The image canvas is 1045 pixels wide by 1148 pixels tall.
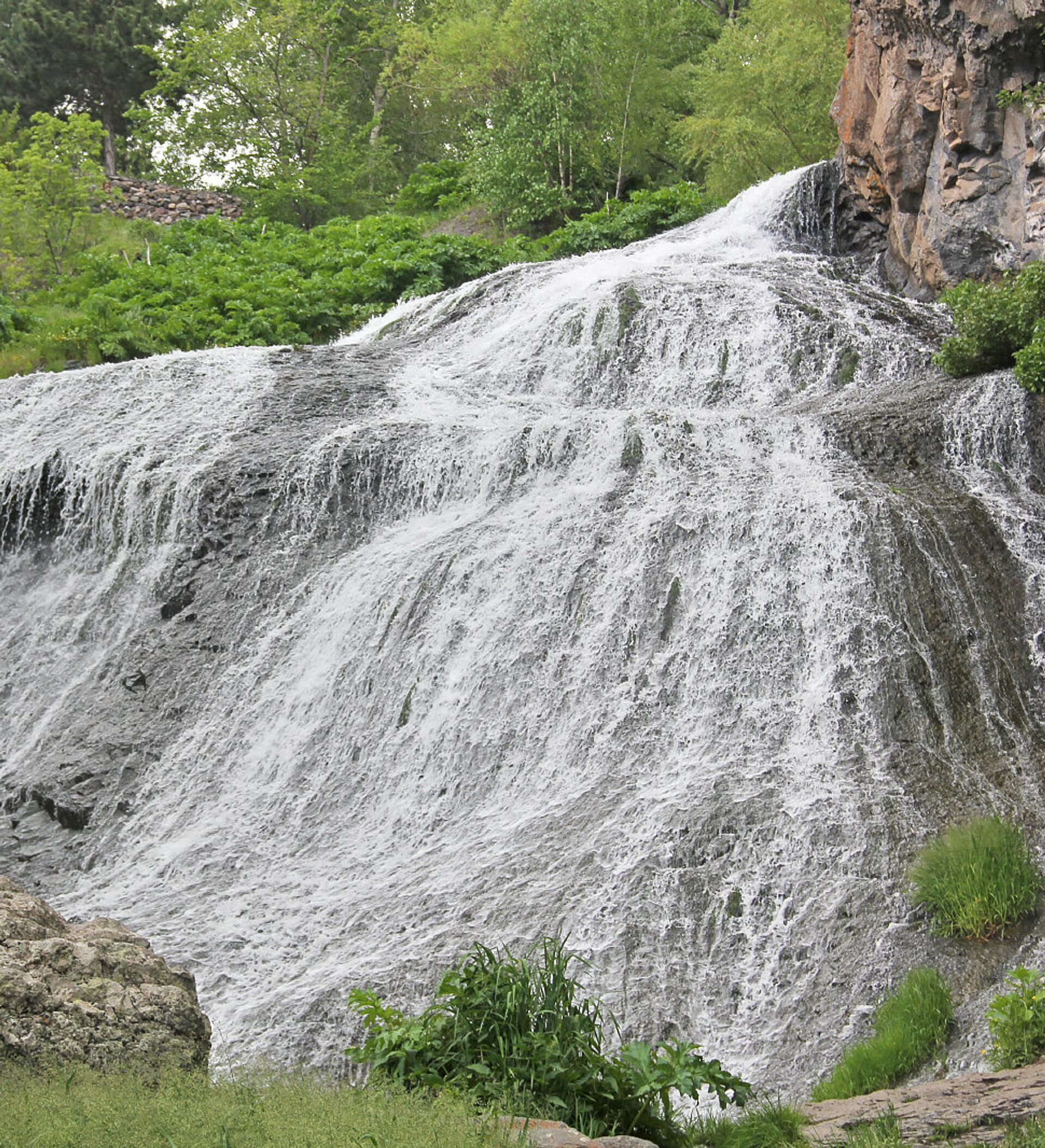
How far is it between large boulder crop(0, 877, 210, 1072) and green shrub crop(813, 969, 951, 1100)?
3.05 metres

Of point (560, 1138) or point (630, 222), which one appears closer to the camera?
point (560, 1138)

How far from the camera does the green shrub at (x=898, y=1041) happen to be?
5672mm

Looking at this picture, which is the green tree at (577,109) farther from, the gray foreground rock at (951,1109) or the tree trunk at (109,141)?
the gray foreground rock at (951,1109)

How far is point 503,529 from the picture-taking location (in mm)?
10750

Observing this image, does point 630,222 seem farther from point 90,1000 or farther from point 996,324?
point 90,1000

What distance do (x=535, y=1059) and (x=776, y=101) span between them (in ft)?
70.9

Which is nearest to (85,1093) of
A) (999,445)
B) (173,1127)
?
(173,1127)

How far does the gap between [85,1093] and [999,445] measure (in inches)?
373

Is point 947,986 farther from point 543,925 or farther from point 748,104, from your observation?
point 748,104

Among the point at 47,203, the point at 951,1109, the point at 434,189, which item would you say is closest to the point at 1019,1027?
the point at 951,1109

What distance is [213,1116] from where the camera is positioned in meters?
3.62

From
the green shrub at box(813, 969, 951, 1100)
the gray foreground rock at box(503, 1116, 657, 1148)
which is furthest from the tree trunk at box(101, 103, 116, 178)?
the gray foreground rock at box(503, 1116, 657, 1148)

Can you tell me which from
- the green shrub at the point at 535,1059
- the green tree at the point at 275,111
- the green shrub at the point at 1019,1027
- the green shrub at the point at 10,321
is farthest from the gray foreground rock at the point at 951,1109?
the green tree at the point at 275,111

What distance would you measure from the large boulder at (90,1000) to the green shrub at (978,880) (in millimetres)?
4074
